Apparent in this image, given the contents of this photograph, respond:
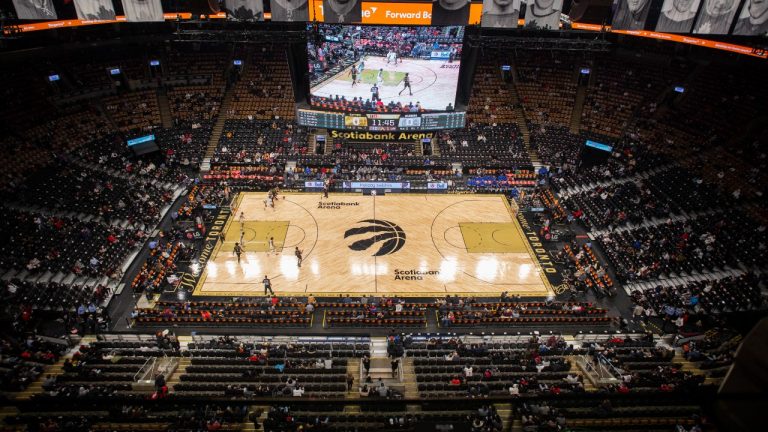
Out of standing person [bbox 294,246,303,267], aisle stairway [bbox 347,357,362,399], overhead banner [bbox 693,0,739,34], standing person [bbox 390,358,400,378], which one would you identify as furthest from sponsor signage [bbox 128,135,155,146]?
overhead banner [bbox 693,0,739,34]

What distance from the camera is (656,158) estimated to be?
34.7 metres

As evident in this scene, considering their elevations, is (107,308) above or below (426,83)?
below

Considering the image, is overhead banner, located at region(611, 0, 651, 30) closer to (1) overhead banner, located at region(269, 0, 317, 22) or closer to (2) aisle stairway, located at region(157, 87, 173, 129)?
(1) overhead banner, located at region(269, 0, 317, 22)

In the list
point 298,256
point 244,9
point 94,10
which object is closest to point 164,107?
point 94,10

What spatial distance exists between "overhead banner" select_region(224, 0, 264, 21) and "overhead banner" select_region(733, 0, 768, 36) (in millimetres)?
32170

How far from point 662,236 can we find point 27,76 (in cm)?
4858

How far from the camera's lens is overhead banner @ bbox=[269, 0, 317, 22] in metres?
30.9

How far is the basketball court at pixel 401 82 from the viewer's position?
33125 millimetres

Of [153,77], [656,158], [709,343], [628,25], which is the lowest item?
[709,343]

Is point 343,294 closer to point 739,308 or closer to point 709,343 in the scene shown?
point 709,343

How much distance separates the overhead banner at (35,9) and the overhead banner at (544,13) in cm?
3216

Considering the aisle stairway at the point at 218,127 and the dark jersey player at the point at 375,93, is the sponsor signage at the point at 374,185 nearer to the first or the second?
the dark jersey player at the point at 375,93

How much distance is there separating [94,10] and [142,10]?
2.99 meters

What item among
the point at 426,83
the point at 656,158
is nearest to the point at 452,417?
the point at 426,83
